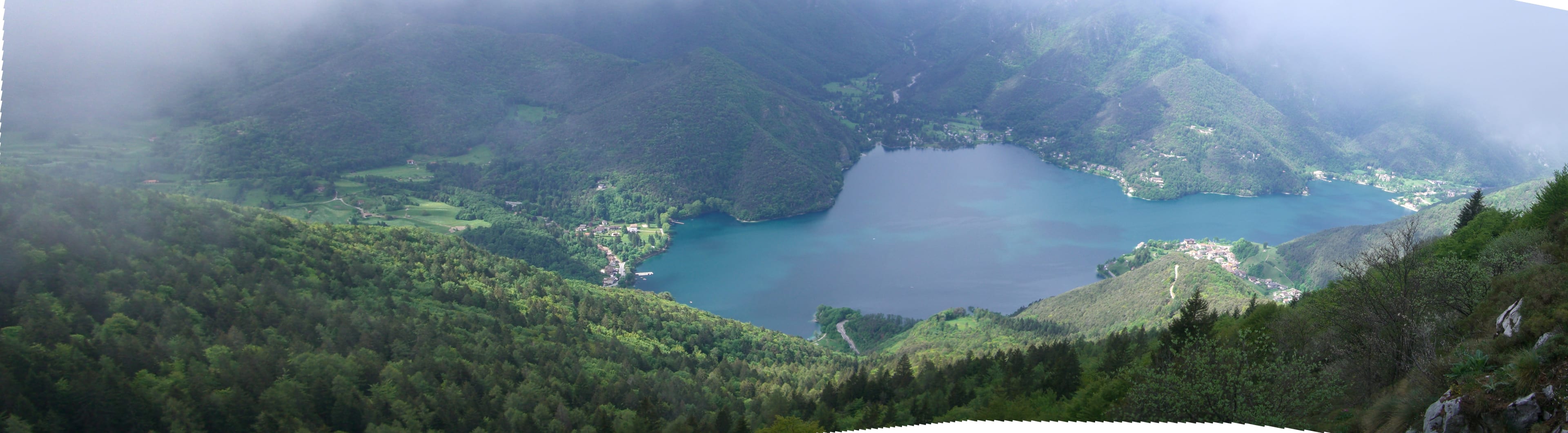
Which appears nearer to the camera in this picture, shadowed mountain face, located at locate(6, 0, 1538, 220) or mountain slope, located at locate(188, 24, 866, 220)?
mountain slope, located at locate(188, 24, 866, 220)

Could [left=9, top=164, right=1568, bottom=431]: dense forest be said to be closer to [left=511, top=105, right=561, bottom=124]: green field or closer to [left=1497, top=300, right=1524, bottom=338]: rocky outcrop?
[left=1497, top=300, right=1524, bottom=338]: rocky outcrop

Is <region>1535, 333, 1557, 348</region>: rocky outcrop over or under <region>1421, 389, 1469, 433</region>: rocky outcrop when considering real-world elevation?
over

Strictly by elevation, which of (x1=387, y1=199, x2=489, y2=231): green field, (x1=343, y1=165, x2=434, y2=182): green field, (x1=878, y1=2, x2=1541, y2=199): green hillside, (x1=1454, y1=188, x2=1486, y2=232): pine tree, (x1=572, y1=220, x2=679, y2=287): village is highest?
(x1=878, y1=2, x2=1541, y2=199): green hillside

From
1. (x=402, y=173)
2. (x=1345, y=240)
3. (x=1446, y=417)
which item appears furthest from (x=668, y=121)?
(x=1446, y=417)

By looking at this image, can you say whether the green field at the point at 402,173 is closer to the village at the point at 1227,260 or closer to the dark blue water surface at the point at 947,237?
the dark blue water surface at the point at 947,237

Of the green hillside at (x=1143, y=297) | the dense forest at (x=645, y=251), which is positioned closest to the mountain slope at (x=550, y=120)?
the dense forest at (x=645, y=251)

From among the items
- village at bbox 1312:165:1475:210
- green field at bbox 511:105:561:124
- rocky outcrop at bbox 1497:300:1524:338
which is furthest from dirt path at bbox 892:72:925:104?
rocky outcrop at bbox 1497:300:1524:338

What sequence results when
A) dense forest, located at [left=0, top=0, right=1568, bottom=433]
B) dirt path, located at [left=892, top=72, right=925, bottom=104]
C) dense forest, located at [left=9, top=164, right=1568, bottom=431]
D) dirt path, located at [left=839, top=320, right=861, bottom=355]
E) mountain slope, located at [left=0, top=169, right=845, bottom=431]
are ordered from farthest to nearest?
dirt path, located at [left=892, top=72, right=925, bottom=104] → dirt path, located at [left=839, top=320, right=861, bottom=355] → mountain slope, located at [left=0, top=169, right=845, bottom=431] → dense forest, located at [left=0, top=0, right=1568, bottom=433] → dense forest, located at [left=9, top=164, right=1568, bottom=431]
